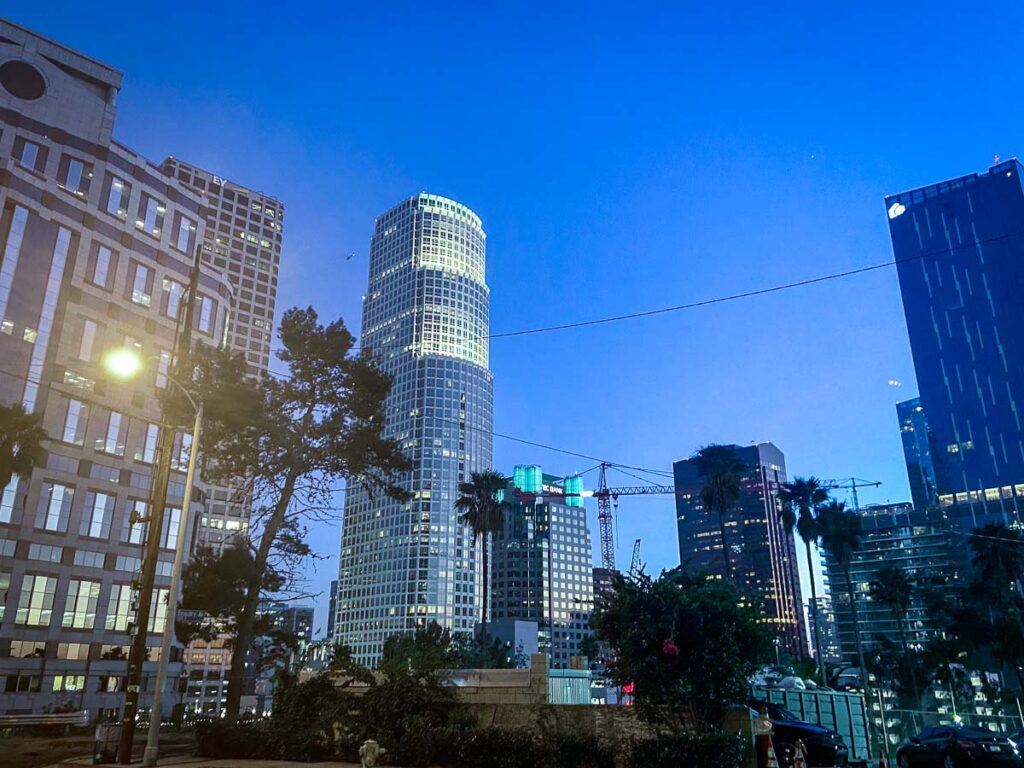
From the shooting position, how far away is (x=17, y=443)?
4234 centimetres

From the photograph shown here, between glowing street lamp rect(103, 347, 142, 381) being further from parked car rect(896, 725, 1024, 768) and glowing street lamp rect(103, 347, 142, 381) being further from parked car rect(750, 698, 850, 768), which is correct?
parked car rect(896, 725, 1024, 768)

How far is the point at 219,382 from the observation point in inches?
1179

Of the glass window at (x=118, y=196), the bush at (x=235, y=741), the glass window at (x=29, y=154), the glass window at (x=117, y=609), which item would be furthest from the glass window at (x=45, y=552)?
the bush at (x=235, y=741)

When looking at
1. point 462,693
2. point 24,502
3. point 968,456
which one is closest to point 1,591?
point 24,502

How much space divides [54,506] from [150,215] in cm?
3011

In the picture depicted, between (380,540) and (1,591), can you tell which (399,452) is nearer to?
(1,591)

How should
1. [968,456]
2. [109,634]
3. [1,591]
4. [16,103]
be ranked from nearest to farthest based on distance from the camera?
[1,591] → [109,634] → [16,103] → [968,456]

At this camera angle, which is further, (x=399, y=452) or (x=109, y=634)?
(x=109, y=634)

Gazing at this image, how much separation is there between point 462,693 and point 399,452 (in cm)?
1537

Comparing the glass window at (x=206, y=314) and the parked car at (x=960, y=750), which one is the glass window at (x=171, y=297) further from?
the parked car at (x=960, y=750)

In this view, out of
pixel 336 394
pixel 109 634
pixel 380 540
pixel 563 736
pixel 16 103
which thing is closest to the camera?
pixel 563 736

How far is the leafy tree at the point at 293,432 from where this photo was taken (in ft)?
100

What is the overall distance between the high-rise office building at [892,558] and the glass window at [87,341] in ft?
449

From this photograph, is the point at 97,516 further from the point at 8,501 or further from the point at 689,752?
the point at 689,752
